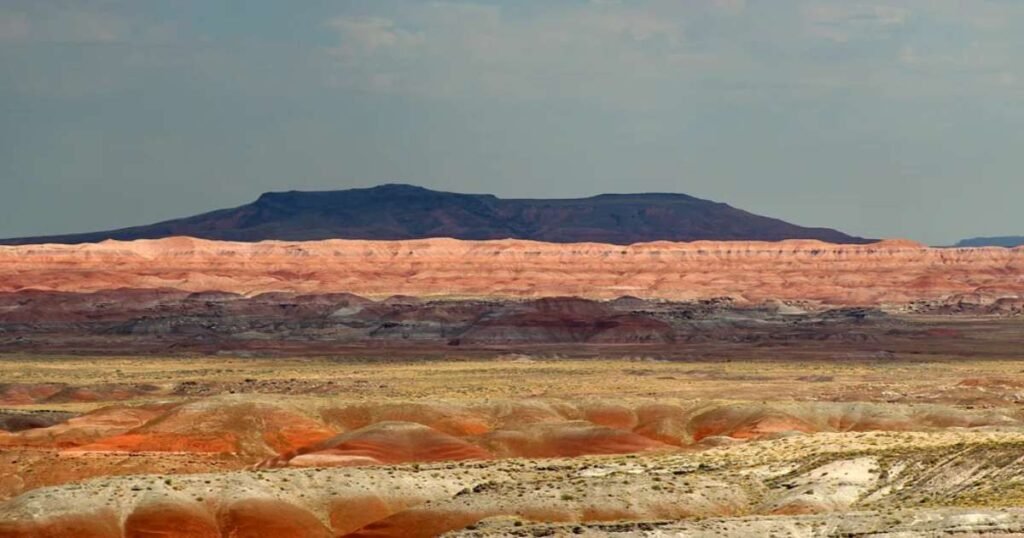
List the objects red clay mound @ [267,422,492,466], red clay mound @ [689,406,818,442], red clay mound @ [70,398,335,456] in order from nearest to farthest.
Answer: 1. red clay mound @ [267,422,492,466]
2. red clay mound @ [70,398,335,456]
3. red clay mound @ [689,406,818,442]

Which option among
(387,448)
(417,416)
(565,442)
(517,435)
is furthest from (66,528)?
(417,416)

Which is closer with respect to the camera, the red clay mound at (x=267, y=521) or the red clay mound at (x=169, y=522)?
the red clay mound at (x=169, y=522)

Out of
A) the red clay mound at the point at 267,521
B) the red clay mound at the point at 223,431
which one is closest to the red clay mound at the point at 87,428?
the red clay mound at the point at 223,431

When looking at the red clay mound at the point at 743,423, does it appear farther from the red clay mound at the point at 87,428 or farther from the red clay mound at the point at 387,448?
the red clay mound at the point at 87,428

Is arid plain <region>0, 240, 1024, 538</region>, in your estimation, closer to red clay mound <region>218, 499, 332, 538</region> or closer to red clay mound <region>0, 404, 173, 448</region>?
red clay mound <region>218, 499, 332, 538</region>

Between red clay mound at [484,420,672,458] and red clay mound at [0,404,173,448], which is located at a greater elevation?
red clay mound at [484,420,672,458]

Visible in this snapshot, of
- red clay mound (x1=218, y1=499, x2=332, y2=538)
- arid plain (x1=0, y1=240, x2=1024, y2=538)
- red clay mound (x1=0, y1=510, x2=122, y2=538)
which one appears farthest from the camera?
red clay mound (x1=218, y1=499, x2=332, y2=538)

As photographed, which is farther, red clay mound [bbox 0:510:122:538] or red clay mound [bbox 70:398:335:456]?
red clay mound [bbox 70:398:335:456]

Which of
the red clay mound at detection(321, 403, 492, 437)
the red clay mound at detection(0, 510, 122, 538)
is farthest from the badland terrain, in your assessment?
the red clay mound at detection(321, 403, 492, 437)
